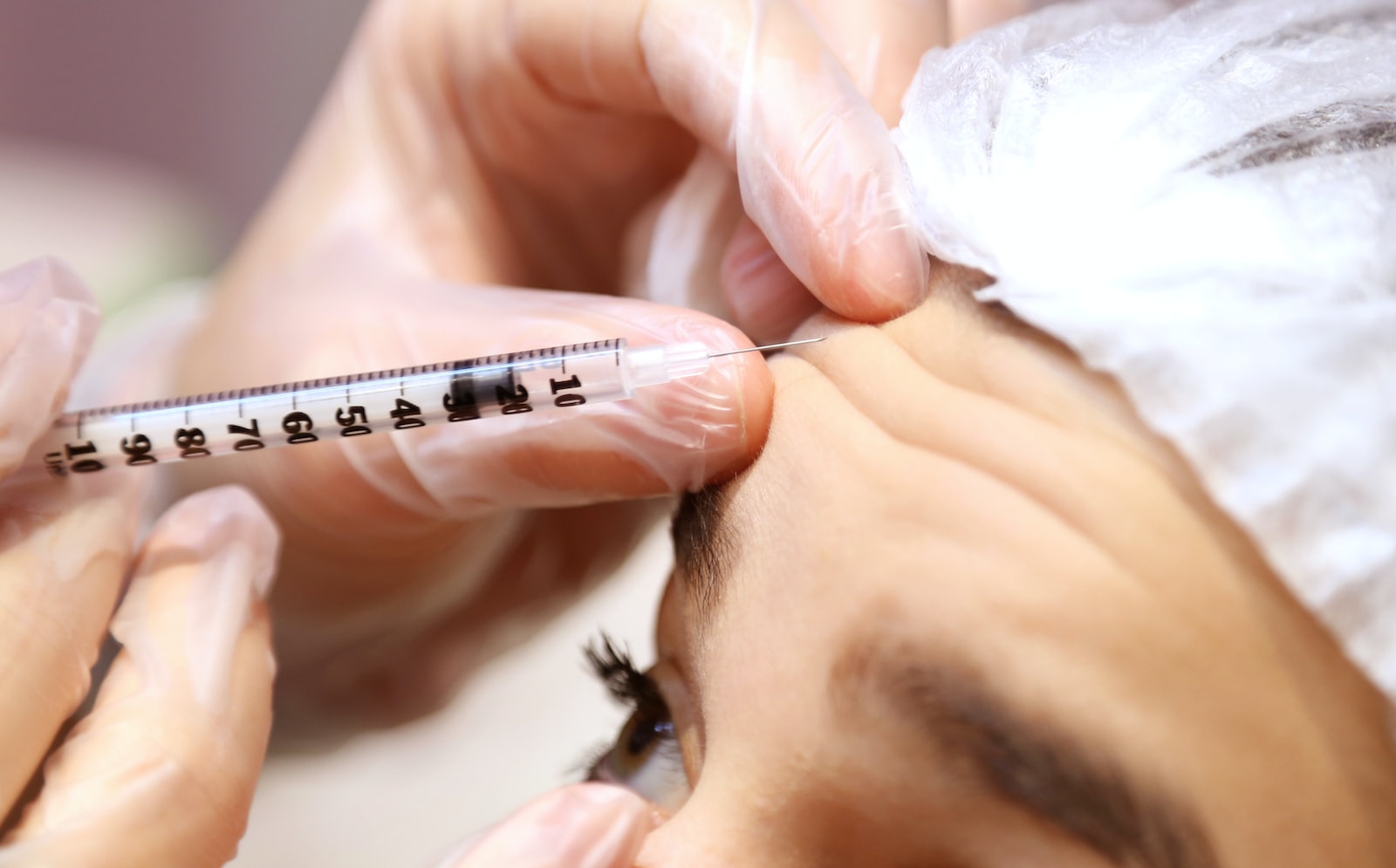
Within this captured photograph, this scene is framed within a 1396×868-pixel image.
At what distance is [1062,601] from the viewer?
23.2 inches

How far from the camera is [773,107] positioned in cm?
85

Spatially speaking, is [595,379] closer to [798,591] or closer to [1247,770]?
[798,591]

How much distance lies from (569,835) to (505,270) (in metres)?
0.83

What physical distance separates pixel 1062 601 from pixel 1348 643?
0.51 ft

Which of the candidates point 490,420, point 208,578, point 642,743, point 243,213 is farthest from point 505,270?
point 243,213

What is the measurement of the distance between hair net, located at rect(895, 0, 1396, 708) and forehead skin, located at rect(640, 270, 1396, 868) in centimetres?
3

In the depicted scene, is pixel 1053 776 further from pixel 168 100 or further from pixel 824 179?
pixel 168 100

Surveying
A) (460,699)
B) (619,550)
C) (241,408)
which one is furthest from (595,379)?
(460,699)

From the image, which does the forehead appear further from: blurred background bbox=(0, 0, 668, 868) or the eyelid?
blurred background bbox=(0, 0, 668, 868)

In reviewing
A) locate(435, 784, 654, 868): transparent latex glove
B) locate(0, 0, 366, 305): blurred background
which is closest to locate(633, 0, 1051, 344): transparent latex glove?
locate(435, 784, 654, 868): transparent latex glove

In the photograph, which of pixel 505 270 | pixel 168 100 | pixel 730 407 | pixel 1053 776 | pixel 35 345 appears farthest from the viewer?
pixel 168 100

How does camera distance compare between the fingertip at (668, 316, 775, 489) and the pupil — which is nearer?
the fingertip at (668, 316, 775, 489)

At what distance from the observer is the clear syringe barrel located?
826mm

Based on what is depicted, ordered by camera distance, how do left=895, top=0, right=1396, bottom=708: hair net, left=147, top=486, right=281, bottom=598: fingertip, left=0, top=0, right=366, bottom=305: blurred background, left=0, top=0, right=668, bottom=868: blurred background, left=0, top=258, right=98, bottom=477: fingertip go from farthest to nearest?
left=0, top=0, right=366, bottom=305: blurred background → left=0, top=0, right=668, bottom=868: blurred background → left=147, top=486, right=281, bottom=598: fingertip → left=0, top=258, right=98, bottom=477: fingertip → left=895, top=0, right=1396, bottom=708: hair net
